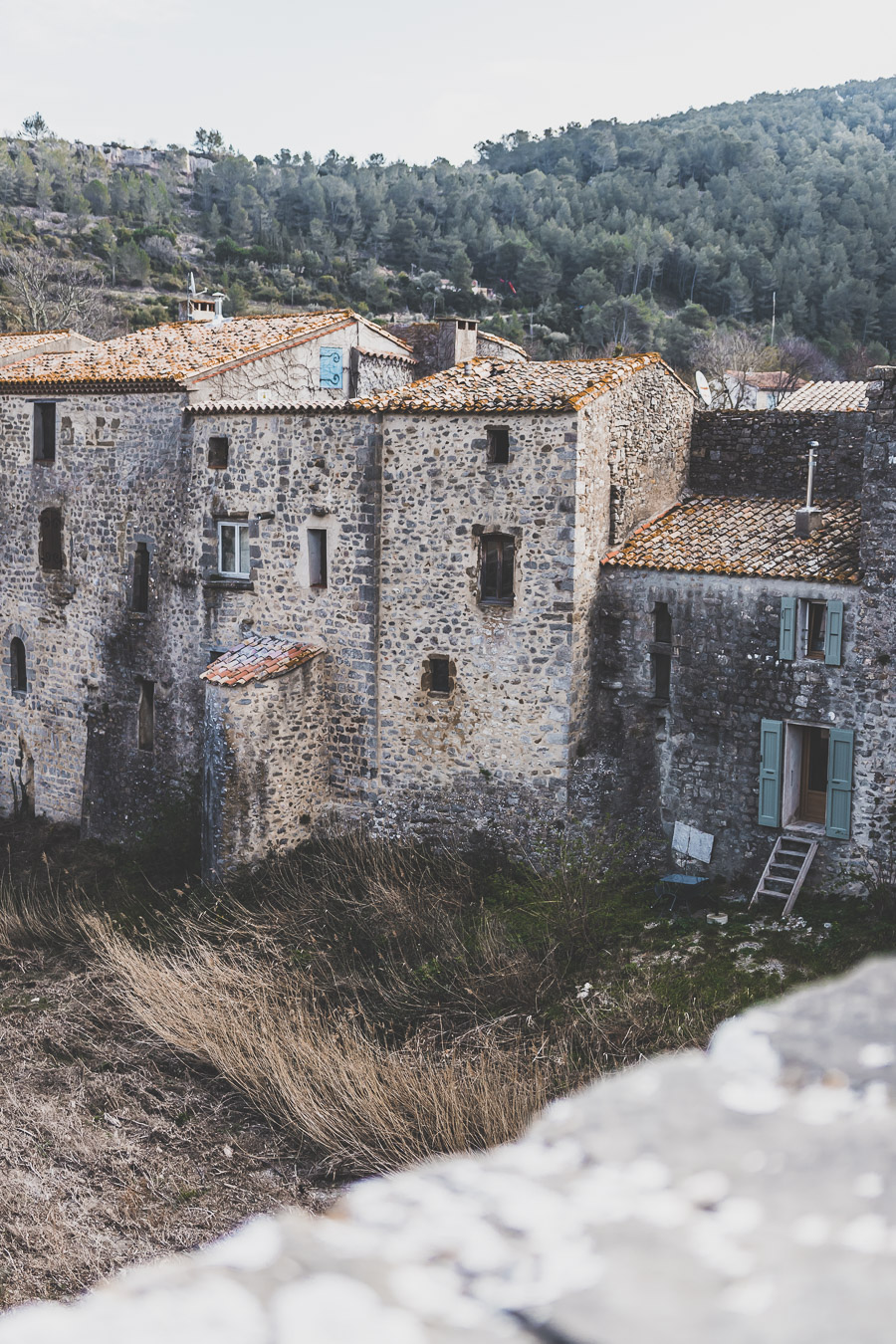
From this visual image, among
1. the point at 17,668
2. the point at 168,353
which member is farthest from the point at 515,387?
the point at 17,668

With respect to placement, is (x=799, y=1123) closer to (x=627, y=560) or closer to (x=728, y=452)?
(x=627, y=560)

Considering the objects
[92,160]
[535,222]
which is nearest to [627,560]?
[535,222]

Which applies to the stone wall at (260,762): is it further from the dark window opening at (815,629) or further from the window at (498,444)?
the dark window opening at (815,629)

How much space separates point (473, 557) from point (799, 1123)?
16068 mm

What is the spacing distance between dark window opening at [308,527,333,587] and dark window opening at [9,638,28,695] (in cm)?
751

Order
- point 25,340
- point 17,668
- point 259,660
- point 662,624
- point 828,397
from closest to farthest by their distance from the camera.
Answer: point 662,624
point 259,660
point 17,668
point 25,340
point 828,397

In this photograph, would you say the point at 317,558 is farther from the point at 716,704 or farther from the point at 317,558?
the point at 716,704

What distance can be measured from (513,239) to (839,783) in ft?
180

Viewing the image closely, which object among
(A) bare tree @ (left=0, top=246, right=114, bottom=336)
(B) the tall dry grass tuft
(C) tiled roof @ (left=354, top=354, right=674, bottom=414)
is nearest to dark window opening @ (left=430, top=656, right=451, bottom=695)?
(C) tiled roof @ (left=354, top=354, right=674, bottom=414)

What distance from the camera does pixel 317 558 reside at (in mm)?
19781

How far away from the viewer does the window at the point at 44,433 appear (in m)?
22.5

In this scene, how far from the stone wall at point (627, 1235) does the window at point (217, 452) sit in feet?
60.7

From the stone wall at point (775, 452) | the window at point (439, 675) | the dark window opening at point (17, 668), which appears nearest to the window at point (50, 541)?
the dark window opening at point (17, 668)

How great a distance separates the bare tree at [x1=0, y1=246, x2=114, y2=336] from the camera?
4525 cm
